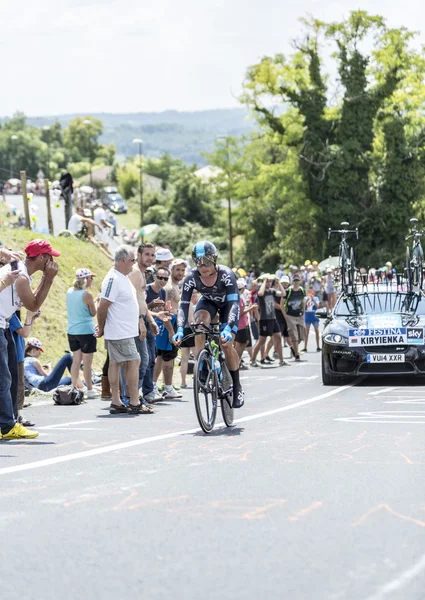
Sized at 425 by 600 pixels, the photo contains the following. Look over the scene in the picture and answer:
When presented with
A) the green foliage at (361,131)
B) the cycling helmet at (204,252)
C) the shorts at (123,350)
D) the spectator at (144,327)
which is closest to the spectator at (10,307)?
the cycling helmet at (204,252)

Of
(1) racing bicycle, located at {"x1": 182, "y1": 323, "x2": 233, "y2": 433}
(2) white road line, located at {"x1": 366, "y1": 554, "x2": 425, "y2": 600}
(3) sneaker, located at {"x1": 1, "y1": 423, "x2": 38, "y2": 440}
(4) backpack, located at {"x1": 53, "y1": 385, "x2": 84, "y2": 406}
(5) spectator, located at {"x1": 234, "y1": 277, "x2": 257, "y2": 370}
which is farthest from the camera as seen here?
(5) spectator, located at {"x1": 234, "y1": 277, "x2": 257, "y2": 370}

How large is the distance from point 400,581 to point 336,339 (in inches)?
492

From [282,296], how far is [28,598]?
67.7 ft

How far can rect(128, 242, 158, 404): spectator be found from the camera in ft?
45.7

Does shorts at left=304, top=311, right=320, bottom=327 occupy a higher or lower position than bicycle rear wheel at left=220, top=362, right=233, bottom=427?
lower

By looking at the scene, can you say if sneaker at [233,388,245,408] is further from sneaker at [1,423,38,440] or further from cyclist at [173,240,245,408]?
sneaker at [1,423,38,440]

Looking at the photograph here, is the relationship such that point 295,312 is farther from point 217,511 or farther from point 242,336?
point 217,511

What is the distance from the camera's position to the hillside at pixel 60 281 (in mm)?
22062

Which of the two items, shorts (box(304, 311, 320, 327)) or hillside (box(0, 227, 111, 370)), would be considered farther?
shorts (box(304, 311, 320, 327))

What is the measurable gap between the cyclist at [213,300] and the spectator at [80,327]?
4796 millimetres

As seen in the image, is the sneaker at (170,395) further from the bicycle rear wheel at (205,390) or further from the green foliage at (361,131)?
the green foliage at (361,131)

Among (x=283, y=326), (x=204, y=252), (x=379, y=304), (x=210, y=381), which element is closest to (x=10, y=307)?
(x=204, y=252)

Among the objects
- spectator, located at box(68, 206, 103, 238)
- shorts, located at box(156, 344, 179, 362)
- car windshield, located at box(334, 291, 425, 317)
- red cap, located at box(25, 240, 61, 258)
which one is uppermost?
spectator, located at box(68, 206, 103, 238)

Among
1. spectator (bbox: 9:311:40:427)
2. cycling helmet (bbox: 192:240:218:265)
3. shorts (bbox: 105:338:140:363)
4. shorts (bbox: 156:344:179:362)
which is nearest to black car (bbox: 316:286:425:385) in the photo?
shorts (bbox: 156:344:179:362)
